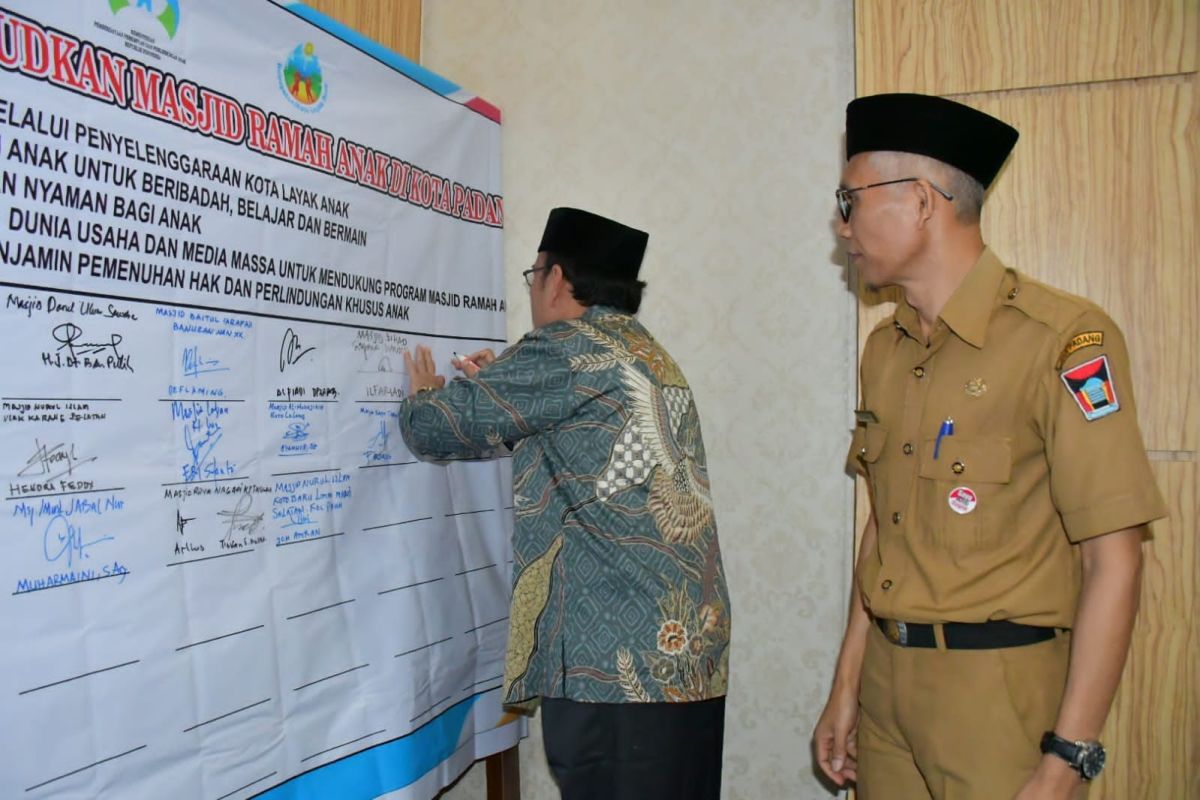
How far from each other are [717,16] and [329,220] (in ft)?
4.11

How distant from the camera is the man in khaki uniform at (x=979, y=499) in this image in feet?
4.09

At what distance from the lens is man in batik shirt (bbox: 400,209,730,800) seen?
1.72 metres

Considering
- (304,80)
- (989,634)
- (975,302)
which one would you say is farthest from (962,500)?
(304,80)

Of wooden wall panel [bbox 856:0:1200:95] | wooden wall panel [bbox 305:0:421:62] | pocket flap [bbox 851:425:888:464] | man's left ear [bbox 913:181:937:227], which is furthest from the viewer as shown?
wooden wall panel [bbox 305:0:421:62]

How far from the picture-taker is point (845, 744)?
5.37 ft

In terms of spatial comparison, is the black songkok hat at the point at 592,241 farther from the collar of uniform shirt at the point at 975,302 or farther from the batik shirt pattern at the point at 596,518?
the collar of uniform shirt at the point at 975,302

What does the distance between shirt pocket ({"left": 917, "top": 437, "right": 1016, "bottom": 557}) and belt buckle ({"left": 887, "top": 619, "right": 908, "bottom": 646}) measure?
140 mm

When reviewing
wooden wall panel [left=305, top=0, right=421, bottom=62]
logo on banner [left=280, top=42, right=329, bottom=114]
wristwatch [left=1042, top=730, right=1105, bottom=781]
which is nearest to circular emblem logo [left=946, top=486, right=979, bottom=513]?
wristwatch [left=1042, top=730, right=1105, bottom=781]

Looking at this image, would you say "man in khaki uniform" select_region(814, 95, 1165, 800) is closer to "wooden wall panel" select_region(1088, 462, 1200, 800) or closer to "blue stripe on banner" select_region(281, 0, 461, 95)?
"wooden wall panel" select_region(1088, 462, 1200, 800)

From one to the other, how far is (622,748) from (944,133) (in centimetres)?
122

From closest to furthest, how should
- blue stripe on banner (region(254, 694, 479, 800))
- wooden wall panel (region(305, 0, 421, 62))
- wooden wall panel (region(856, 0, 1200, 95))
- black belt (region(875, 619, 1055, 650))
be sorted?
black belt (region(875, 619, 1055, 650)) → blue stripe on banner (region(254, 694, 479, 800)) → wooden wall panel (region(856, 0, 1200, 95)) → wooden wall panel (region(305, 0, 421, 62))

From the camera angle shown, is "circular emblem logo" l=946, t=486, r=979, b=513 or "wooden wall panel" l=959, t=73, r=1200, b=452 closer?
"circular emblem logo" l=946, t=486, r=979, b=513

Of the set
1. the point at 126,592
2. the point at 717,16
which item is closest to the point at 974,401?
the point at 126,592

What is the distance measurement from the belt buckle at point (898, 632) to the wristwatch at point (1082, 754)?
0.26 meters
